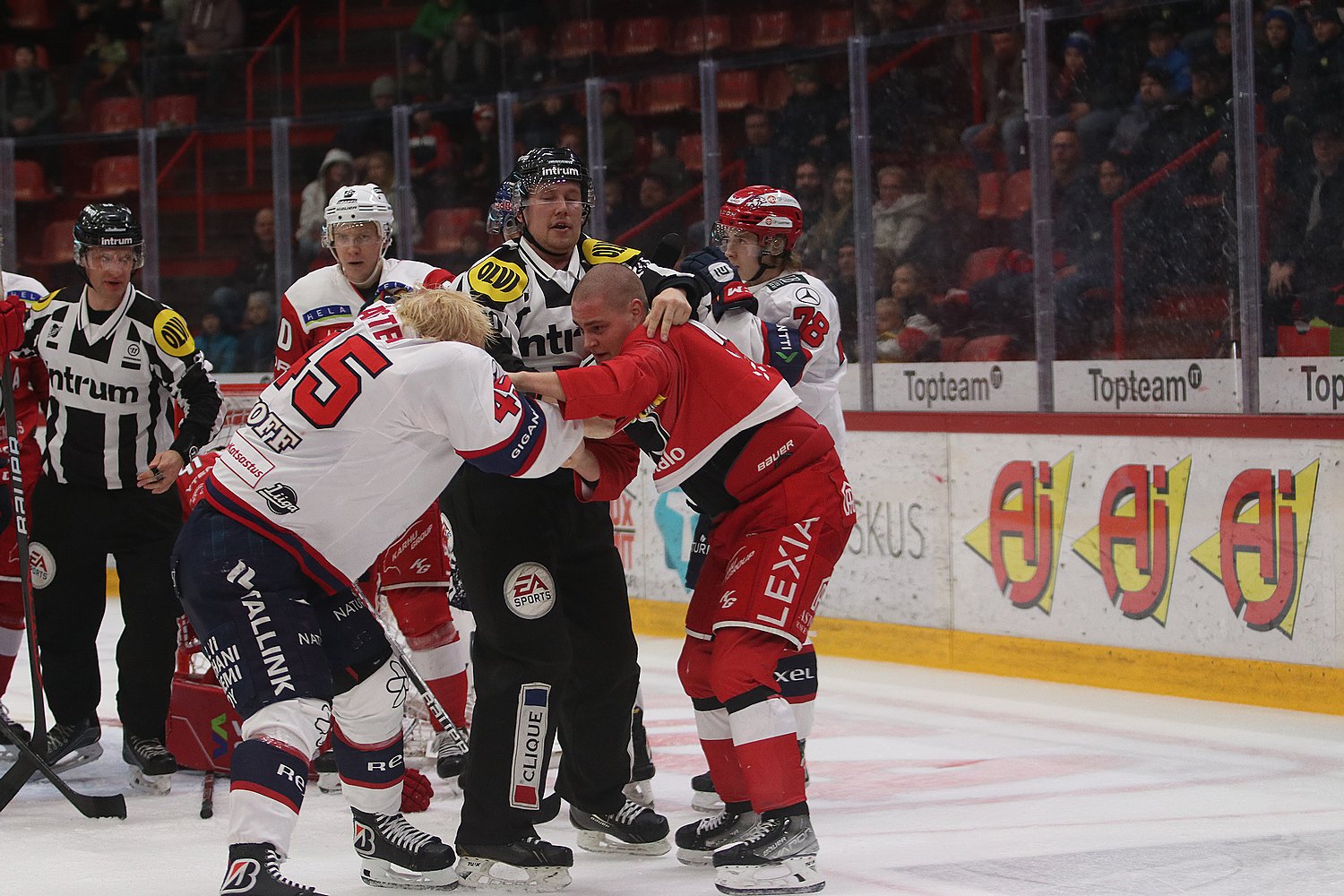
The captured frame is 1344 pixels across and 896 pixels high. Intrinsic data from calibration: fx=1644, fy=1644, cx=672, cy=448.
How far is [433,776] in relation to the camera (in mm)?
4562

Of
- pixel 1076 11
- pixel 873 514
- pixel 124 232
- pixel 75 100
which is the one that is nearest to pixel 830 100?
pixel 1076 11

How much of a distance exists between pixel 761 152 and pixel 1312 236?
2.40 metres

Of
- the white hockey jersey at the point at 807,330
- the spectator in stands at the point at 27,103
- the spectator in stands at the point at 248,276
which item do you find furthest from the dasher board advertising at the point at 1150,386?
the spectator in stands at the point at 27,103

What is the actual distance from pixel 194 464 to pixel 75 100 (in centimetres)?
730

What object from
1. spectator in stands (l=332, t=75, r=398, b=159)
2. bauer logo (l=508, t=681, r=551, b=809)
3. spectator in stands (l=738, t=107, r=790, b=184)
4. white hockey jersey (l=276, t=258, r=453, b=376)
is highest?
spectator in stands (l=332, t=75, r=398, b=159)

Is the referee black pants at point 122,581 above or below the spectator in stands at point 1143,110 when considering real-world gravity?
below

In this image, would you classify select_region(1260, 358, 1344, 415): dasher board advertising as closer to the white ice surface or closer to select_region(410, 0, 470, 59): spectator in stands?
the white ice surface

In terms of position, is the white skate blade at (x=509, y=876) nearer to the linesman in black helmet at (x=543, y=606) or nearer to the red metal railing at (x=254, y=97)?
the linesman in black helmet at (x=543, y=606)

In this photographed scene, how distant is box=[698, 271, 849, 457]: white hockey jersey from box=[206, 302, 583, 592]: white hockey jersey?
31.5 inches

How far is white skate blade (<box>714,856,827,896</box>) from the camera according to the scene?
3.21 m

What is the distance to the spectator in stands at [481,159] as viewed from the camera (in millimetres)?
8008

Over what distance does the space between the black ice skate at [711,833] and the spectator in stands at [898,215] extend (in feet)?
11.1

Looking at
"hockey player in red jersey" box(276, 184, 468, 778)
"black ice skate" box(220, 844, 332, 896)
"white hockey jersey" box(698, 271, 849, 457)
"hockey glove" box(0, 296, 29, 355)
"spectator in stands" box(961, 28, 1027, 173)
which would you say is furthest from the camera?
"spectator in stands" box(961, 28, 1027, 173)

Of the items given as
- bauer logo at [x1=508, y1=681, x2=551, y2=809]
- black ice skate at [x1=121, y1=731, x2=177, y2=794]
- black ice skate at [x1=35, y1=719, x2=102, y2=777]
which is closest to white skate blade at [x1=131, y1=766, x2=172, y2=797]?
black ice skate at [x1=121, y1=731, x2=177, y2=794]
